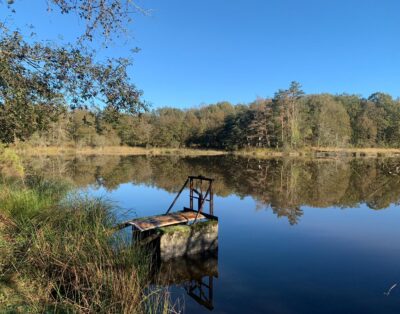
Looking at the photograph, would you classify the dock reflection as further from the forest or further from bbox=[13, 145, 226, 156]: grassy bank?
bbox=[13, 145, 226, 156]: grassy bank

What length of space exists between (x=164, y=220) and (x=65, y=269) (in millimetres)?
4295

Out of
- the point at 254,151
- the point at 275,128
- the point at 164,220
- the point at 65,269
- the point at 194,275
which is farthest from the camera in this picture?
the point at 254,151

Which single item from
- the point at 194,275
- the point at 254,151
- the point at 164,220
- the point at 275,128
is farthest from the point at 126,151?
the point at 194,275

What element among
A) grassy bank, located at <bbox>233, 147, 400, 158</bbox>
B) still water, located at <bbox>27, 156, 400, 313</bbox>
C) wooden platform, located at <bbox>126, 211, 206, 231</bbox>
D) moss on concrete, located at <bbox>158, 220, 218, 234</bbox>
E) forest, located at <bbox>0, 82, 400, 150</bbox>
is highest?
forest, located at <bbox>0, 82, 400, 150</bbox>

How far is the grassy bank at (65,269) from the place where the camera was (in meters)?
4.63

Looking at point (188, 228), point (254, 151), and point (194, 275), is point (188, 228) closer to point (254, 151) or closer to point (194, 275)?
point (194, 275)

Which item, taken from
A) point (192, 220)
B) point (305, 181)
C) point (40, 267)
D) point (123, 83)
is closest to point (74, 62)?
point (123, 83)

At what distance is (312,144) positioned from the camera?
68438 millimetres

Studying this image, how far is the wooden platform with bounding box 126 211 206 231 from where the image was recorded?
8969mm

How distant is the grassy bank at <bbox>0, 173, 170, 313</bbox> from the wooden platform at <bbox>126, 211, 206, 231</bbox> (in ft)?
4.62

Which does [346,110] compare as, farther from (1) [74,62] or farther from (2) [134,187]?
(1) [74,62]

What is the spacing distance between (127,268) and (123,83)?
160 inches

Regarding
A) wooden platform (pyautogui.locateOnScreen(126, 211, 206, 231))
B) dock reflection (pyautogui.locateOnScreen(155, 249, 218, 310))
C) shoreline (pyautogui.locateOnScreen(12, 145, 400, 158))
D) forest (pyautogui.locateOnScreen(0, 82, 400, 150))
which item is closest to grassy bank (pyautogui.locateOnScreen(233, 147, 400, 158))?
shoreline (pyautogui.locateOnScreen(12, 145, 400, 158))

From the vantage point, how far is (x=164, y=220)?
9.49 metres
